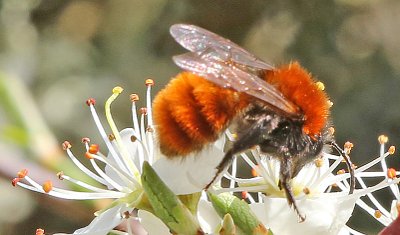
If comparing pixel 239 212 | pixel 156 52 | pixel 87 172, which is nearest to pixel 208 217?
pixel 239 212

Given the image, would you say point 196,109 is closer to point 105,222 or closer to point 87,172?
point 105,222

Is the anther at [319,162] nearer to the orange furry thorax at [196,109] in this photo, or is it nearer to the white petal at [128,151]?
the orange furry thorax at [196,109]

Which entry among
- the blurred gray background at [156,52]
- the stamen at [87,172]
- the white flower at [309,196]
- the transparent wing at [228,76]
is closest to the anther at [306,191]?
the white flower at [309,196]

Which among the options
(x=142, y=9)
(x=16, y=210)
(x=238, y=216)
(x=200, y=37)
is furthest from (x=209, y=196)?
(x=142, y=9)

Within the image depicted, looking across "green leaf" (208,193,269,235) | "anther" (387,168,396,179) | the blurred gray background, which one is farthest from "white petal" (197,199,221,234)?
the blurred gray background

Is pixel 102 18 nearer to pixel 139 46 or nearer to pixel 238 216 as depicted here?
pixel 139 46

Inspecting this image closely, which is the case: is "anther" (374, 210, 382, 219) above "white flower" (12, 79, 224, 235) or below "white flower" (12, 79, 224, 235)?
below

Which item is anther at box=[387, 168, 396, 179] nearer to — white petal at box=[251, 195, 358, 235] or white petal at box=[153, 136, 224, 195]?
white petal at box=[251, 195, 358, 235]

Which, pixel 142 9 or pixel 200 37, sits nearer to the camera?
pixel 200 37
